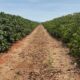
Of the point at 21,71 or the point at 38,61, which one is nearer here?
the point at 21,71

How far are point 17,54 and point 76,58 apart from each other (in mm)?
3874

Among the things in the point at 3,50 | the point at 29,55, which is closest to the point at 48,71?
the point at 29,55

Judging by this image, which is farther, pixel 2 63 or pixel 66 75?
pixel 2 63

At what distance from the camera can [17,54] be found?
1800 centimetres

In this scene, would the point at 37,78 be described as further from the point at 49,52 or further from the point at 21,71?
the point at 49,52

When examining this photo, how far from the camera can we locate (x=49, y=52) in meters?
18.4

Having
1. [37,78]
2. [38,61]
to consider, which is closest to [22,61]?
[38,61]

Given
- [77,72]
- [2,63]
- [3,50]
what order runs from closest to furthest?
1. [77,72]
2. [2,63]
3. [3,50]

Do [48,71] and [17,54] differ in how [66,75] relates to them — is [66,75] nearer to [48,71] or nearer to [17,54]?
[48,71]

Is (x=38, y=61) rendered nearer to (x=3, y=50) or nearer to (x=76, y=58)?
(x=76, y=58)

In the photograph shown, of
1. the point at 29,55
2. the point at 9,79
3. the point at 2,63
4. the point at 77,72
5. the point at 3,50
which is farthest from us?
the point at 3,50

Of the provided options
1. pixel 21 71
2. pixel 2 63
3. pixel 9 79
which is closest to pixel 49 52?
pixel 2 63

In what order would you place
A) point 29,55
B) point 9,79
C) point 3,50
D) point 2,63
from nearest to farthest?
point 9,79
point 2,63
point 29,55
point 3,50

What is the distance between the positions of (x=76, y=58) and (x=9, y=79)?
5007 mm
